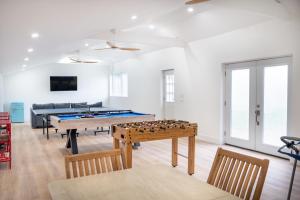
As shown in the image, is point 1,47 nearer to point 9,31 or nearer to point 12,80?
A: point 9,31

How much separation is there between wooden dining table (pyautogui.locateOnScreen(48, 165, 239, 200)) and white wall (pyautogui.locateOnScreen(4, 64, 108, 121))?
445 inches

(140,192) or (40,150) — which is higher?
(140,192)

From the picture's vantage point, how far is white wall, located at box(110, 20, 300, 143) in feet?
16.3

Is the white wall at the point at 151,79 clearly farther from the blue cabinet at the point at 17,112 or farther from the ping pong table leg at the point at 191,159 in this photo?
the blue cabinet at the point at 17,112

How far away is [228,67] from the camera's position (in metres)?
6.45

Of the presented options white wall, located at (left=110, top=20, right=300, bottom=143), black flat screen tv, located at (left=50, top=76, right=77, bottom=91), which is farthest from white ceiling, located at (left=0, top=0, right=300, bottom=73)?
black flat screen tv, located at (left=50, top=76, right=77, bottom=91)

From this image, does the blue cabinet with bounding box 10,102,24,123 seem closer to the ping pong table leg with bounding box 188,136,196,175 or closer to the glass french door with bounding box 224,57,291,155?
the glass french door with bounding box 224,57,291,155

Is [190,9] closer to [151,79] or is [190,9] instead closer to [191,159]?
[191,159]

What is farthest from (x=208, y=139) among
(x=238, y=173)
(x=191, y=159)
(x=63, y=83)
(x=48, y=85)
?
(x=48, y=85)

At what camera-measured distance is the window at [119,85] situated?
1200 centimetres

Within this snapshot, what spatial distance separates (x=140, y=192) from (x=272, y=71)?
183 inches

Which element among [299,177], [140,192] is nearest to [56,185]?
[140,192]

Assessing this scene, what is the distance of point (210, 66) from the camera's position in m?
6.78

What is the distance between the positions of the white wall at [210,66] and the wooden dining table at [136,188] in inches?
151
